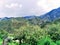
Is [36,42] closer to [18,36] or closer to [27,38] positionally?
[27,38]

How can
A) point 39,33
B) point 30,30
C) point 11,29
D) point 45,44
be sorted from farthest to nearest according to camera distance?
point 11,29
point 30,30
point 39,33
point 45,44

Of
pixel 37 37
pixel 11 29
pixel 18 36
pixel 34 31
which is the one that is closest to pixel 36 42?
pixel 37 37

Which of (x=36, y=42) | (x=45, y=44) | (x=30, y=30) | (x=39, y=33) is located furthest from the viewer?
(x=30, y=30)

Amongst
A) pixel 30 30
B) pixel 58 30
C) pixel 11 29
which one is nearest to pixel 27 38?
pixel 30 30

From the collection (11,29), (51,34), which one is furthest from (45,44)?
(11,29)

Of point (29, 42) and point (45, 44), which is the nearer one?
point (45, 44)

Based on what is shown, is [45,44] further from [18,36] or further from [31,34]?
[18,36]

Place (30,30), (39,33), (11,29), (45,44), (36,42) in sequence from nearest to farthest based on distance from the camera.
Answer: (45,44)
(36,42)
(39,33)
(30,30)
(11,29)

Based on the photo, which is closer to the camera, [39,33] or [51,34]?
[39,33]

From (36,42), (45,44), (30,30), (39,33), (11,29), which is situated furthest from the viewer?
(11,29)
